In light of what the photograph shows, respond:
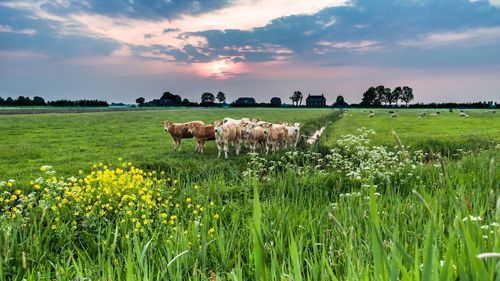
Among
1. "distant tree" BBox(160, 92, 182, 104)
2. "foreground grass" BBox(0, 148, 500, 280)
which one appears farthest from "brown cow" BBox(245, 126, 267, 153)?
"distant tree" BBox(160, 92, 182, 104)

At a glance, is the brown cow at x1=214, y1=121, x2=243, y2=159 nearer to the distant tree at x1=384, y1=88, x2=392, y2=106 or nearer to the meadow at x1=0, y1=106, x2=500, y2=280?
the meadow at x1=0, y1=106, x2=500, y2=280

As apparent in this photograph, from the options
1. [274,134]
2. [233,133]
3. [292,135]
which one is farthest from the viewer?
[292,135]

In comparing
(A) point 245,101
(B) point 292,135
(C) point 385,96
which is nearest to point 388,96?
(C) point 385,96

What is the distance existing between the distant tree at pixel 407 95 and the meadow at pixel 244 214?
169m

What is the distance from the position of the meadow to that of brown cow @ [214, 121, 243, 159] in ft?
3.01

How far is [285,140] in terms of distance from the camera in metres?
25.2

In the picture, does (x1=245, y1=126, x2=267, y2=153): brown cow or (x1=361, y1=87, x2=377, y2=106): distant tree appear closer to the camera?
(x1=245, y1=126, x2=267, y2=153): brown cow

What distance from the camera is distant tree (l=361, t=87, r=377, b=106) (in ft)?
560

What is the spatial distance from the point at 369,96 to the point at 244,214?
17410 centimetres

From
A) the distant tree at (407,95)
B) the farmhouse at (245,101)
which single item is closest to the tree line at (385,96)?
the distant tree at (407,95)

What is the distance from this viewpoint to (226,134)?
21.5 m

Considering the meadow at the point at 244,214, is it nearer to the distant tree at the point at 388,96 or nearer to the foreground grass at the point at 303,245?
the foreground grass at the point at 303,245

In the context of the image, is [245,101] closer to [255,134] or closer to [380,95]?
[380,95]

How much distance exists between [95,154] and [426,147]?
66.4ft
